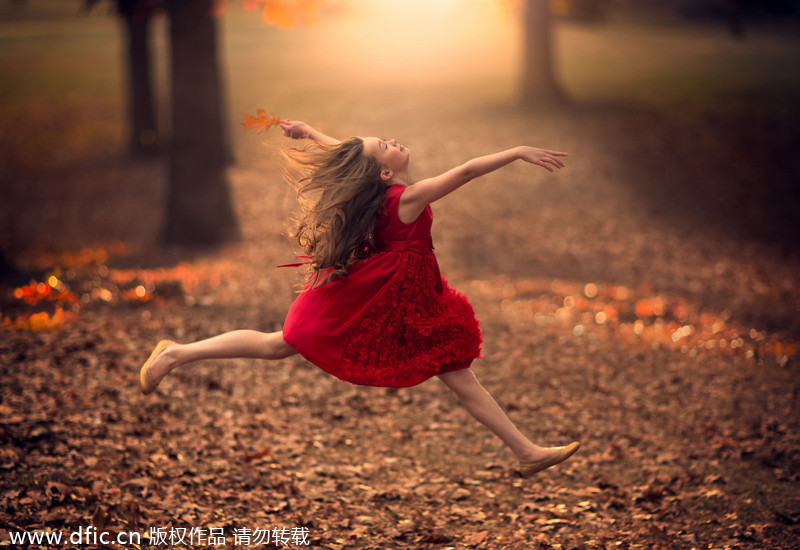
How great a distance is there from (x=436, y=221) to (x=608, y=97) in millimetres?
8701

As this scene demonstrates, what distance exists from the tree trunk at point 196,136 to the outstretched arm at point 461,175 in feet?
25.9

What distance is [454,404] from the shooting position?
6219 mm

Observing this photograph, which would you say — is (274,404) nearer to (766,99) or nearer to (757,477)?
(757,477)

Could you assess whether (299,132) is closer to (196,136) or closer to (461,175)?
(461,175)

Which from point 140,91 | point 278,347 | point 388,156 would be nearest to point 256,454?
point 278,347

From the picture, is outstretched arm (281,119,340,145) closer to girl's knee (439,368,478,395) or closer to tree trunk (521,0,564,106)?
girl's knee (439,368,478,395)

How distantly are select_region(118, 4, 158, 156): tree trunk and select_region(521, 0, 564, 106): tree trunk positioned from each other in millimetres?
8537

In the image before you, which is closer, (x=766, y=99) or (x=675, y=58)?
(x=766, y=99)

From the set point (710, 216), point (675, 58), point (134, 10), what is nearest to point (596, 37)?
point (675, 58)

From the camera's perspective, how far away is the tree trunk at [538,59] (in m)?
17.0

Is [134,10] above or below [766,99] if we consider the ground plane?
above

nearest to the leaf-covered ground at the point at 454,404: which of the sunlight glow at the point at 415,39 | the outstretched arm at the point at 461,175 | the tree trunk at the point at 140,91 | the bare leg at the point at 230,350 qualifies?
the bare leg at the point at 230,350

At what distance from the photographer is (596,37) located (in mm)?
30891

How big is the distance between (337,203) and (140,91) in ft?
48.4
